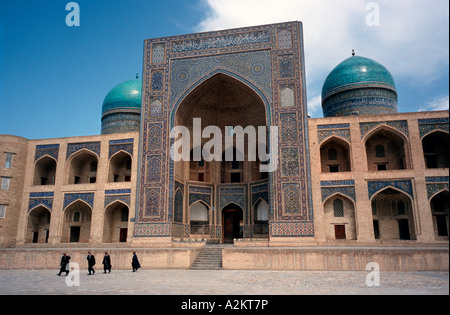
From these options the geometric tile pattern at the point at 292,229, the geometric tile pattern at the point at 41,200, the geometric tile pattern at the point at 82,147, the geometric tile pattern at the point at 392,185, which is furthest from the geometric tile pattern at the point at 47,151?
the geometric tile pattern at the point at 392,185

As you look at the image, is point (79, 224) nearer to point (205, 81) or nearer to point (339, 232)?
point (205, 81)

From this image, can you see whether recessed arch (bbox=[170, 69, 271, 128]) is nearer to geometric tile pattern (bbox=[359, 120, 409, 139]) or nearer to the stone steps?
geometric tile pattern (bbox=[359, 120, 409, 139])

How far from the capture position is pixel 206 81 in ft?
50.6

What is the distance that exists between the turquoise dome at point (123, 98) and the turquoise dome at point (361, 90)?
1099 centimetres

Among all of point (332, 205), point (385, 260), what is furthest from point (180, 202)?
point (385, 260)

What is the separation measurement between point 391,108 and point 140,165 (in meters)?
12.4

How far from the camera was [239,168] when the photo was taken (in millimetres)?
17406

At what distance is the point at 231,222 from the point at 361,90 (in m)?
9.16

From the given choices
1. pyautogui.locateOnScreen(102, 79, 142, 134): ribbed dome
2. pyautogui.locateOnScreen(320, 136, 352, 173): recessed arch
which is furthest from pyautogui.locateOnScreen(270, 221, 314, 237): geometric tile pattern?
pyautogui.locateOnScreen(102, 79, 142, 134): ribbed dome

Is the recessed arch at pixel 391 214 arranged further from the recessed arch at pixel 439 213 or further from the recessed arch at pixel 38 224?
the recessed arch at pixel 38 224

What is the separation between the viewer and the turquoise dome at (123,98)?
21.4 m

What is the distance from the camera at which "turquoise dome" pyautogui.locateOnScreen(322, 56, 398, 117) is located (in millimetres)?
18094

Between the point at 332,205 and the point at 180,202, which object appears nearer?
the point at 332,205
